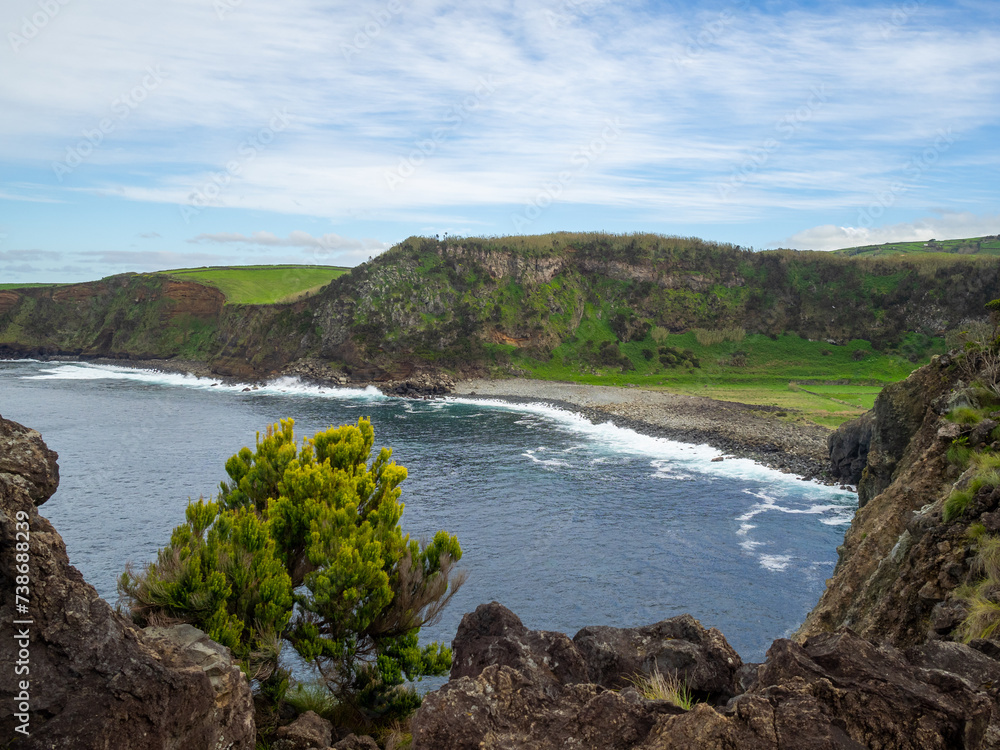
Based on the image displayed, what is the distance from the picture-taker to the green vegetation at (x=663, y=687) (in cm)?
1128

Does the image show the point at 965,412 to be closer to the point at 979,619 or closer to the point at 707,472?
the point at 979,619

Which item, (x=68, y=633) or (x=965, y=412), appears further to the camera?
(x=965, y=412)

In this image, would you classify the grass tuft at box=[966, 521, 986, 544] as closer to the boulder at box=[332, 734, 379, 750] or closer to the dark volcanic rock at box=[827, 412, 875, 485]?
the boulder at box=[332, 734, 379, 750]

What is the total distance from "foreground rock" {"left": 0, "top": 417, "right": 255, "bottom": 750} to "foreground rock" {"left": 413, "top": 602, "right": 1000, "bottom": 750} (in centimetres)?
410

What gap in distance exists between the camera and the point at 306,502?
18.3 metres

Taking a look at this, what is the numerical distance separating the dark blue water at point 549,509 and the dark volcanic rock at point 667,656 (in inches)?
583

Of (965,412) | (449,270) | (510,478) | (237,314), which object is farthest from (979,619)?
(237,314)

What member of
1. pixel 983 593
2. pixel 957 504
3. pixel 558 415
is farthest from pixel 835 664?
pixel 558 415

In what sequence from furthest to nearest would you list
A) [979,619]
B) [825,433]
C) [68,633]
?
[825,433] < [979,619] < [68,633]

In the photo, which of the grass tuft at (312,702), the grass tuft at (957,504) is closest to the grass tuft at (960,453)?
the grass tuft at (957,504)

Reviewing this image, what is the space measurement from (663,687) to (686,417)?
73.1 m

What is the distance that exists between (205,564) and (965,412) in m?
25.4

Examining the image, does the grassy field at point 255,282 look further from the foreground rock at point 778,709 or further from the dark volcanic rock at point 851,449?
the foreground rock at point 778,709

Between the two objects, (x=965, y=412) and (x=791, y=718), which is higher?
(x=965, y=412)
